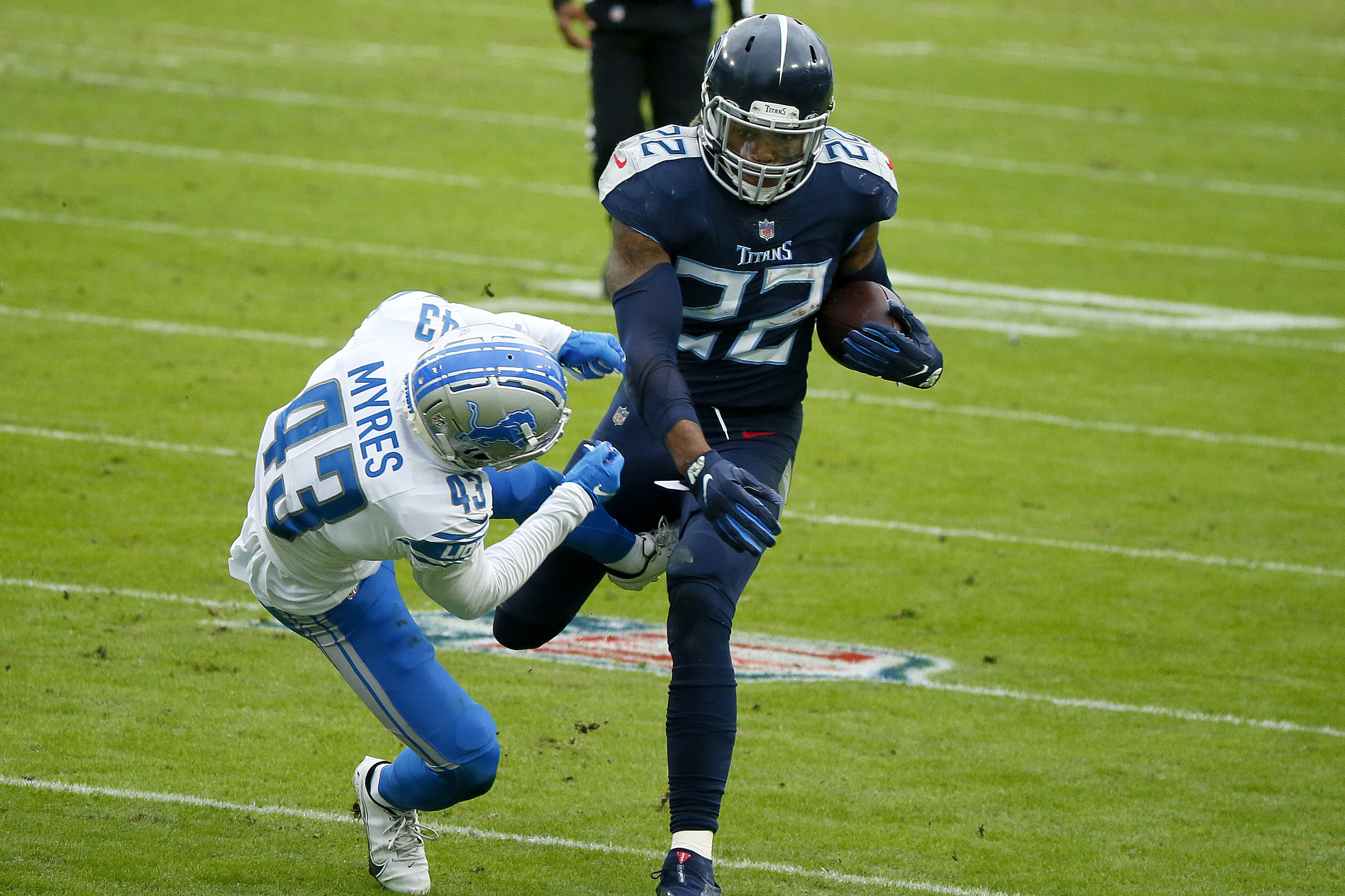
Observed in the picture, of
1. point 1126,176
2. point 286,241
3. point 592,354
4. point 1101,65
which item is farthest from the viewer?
point 1101,65

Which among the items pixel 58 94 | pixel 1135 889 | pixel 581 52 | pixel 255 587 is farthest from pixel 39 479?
pixel 581 52

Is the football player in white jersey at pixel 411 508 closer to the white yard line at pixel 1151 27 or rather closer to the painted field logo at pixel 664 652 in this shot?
the painted field logo at pixel 664 652

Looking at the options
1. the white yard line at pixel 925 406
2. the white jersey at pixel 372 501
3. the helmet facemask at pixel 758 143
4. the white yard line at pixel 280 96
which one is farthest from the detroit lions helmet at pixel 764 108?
the white yard line at pixel 280 96

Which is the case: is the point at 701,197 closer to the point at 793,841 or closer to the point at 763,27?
the point at 763,27

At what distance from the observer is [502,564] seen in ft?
11.7

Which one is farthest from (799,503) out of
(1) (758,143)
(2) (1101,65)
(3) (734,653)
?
(2) (1101,65)

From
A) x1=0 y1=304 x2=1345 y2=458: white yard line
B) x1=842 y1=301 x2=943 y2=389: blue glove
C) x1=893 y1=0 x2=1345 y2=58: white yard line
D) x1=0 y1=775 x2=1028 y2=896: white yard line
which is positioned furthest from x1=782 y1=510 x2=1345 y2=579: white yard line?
x1=893 y1=0 x2=1345 y2=58: white yard line

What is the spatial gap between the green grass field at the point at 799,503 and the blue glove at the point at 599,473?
1010 millimetres

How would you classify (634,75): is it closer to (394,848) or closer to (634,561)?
(634,561)

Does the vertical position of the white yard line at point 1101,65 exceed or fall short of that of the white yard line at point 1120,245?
it falls short

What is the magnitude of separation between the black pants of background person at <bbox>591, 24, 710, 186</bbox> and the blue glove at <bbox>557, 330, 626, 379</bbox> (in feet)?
16.8

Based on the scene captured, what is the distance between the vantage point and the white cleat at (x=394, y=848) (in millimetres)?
3939

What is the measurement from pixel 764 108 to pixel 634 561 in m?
1.24

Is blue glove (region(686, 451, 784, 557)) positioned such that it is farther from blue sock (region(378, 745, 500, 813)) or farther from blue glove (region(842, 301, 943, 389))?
blue sock (region(378, 745, 500, 813))
